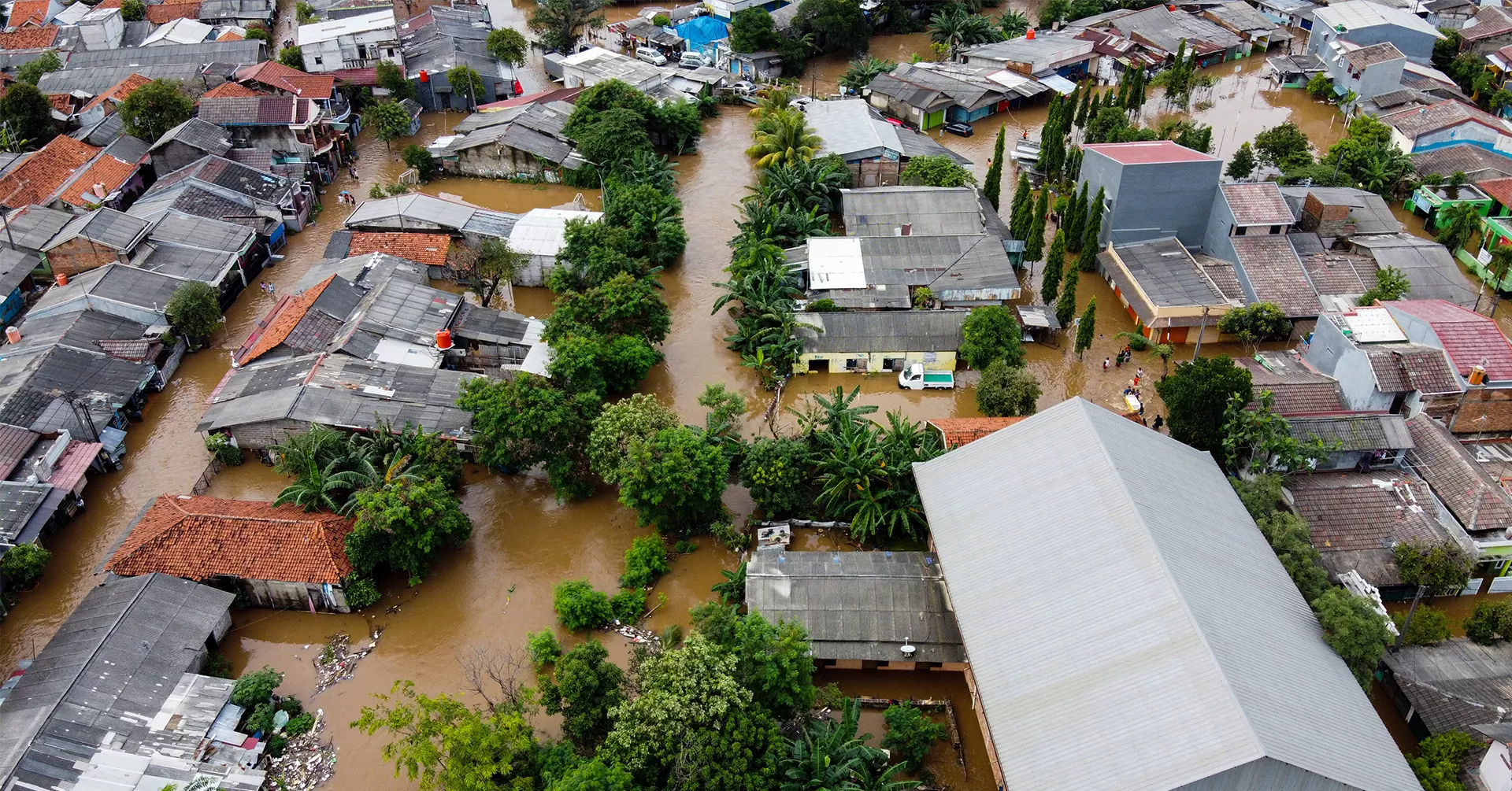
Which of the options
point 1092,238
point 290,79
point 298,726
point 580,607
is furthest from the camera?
point 290,79

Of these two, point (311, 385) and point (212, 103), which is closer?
point (311, 385)

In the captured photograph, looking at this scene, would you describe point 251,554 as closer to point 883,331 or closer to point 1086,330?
point 883,331

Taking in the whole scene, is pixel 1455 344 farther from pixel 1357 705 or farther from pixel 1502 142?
pixel 1502 142

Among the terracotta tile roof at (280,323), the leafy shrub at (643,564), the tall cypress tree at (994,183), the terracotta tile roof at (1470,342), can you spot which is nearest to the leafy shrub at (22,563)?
the terracotta tile roof at (280,323)

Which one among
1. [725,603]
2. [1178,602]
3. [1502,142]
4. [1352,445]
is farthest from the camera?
[1502,142]

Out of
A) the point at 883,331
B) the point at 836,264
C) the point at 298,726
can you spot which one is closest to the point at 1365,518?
the point at 883,331

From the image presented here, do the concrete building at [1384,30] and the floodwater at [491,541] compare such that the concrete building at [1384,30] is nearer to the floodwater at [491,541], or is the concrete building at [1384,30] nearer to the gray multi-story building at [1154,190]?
the gray multi-story building at [1154,190]

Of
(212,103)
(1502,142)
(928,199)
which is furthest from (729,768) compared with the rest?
(1502,142)
